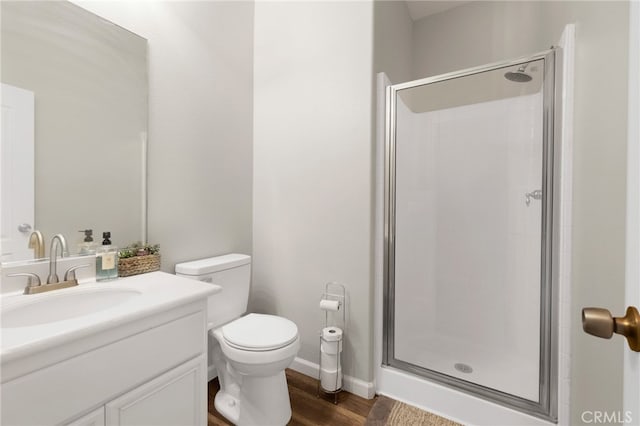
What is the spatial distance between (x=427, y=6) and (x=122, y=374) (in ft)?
9.92

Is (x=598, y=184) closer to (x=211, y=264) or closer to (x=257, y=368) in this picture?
(x=257, y=368)

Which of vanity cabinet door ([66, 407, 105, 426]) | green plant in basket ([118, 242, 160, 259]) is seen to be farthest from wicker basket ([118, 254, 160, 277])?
vanity cabinet door ([66, 407, 105, 426])

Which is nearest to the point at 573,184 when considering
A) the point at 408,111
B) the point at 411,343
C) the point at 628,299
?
the point at 408,111

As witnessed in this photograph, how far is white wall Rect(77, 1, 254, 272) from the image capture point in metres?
1.56

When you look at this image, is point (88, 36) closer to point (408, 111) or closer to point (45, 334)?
Answer: point (45, 334)

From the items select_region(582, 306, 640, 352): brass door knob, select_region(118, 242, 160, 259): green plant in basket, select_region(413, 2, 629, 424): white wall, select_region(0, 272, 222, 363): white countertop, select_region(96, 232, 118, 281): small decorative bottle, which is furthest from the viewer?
select_region(118, 242, 160, 259): green plant in basket

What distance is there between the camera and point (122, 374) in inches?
36.3

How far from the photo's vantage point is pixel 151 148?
1.54 metres

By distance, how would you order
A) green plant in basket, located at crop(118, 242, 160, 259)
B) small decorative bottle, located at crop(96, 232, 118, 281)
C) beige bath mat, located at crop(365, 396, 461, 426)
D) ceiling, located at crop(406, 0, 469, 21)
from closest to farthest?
small decorative bottle, located at crop(96, 232, 118, 281) < green plant in basket, located at crop(118, 242, 160, 259) < beige bath mat, located at crop(365, 396, 461, 426) < ceiling, located at crop(406, 0, 469, 21)

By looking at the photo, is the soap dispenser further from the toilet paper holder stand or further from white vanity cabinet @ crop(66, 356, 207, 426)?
the toilet paper holder stand

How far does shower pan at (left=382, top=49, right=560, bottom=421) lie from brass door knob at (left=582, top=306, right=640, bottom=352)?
1194 mm

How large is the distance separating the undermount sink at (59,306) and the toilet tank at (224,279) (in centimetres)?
42

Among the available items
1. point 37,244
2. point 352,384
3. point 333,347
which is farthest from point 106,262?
point 352,384

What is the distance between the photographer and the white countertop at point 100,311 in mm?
728
